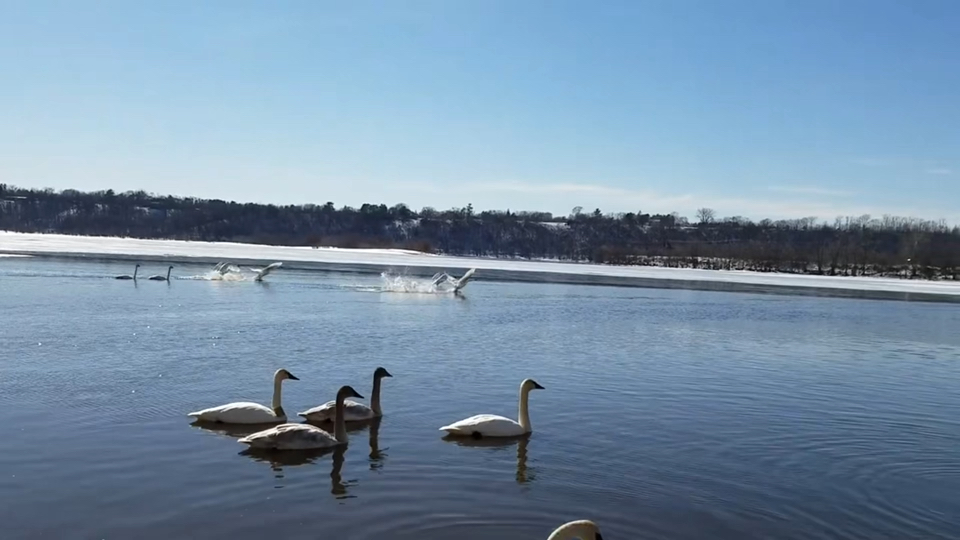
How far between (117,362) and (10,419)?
3010mm

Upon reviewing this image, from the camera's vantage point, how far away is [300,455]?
7.06m

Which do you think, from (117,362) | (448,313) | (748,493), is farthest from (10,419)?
(448,313)

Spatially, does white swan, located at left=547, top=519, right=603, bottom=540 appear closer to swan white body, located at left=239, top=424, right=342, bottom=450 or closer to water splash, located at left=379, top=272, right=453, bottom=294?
swan white body, located at left=239, top=424, right=342, bottom=450

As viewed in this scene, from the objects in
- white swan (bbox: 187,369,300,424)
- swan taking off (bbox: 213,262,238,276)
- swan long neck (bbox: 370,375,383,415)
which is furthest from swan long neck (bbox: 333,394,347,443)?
swan taking off (bbox: 213,262,238,276)

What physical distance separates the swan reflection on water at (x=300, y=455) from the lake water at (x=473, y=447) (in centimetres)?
3

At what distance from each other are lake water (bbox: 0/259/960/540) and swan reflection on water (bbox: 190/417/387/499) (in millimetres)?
35

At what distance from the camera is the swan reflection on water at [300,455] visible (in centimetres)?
648

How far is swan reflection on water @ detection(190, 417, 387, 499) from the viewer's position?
6.48 m

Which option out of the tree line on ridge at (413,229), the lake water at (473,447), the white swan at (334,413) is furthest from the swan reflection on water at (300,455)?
the tree line on ridge at (413,229)

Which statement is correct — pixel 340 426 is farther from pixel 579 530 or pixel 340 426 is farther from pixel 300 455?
pixel 579 530

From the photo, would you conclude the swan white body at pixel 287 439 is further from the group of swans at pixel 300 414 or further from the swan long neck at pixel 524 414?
the swan long neck at pixel 524 414

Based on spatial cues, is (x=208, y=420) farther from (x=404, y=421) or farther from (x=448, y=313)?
(x=448, y=313)

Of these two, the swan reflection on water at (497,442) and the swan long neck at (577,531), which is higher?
the swan long neck at (577,531)

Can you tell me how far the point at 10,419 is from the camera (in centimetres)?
764
